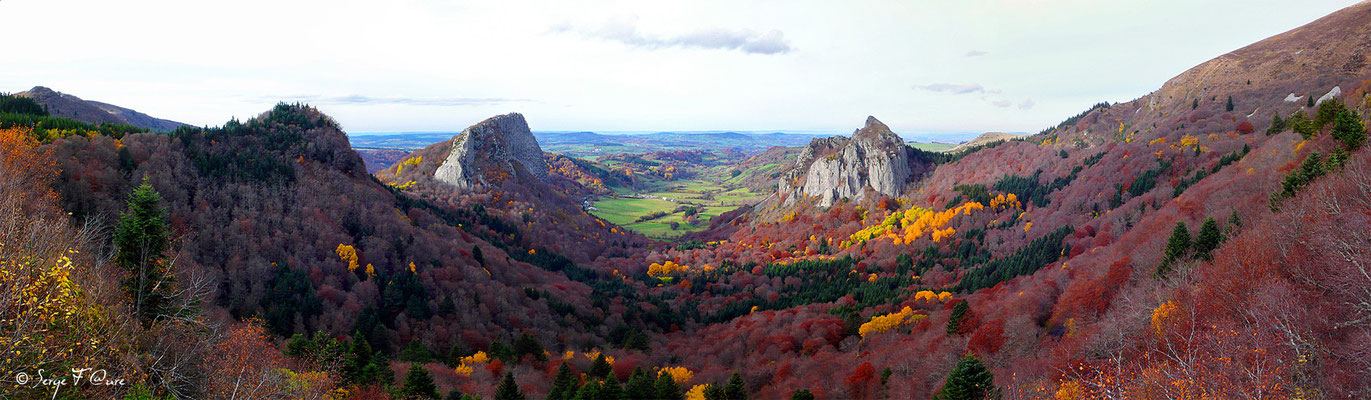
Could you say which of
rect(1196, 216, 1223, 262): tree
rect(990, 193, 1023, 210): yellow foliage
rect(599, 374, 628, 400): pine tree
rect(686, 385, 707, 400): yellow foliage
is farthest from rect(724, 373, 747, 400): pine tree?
rect(990, 193, 1023, 210): yellow foliage

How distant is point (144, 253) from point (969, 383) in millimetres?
57237

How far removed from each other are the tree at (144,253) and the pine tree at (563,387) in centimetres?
2938

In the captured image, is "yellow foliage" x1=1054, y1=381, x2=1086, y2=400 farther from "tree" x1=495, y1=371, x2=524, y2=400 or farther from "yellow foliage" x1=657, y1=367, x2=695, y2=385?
"tree" x1=495, y1=371, x2=524, y2=400

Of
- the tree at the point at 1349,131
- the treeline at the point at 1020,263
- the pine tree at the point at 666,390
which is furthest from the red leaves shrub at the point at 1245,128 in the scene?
the pine tree at the point at 666,390

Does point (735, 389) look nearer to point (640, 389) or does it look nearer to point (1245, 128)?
point (640, 389)

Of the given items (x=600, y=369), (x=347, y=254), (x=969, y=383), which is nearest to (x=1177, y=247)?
(x=969, y=383)

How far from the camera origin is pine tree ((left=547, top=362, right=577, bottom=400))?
4831cm

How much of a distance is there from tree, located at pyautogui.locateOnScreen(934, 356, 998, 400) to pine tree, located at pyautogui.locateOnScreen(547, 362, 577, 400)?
111ft

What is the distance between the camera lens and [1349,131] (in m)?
41.5

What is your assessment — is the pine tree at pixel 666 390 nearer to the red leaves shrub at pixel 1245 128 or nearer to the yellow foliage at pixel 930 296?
the yellow foliage at pixel 930 296

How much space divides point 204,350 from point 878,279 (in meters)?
110

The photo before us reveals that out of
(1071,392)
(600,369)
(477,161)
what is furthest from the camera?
(477,161)

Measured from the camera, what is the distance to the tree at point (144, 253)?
28.8m

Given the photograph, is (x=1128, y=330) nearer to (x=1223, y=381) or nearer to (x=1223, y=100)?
(x=1223, y=381)
